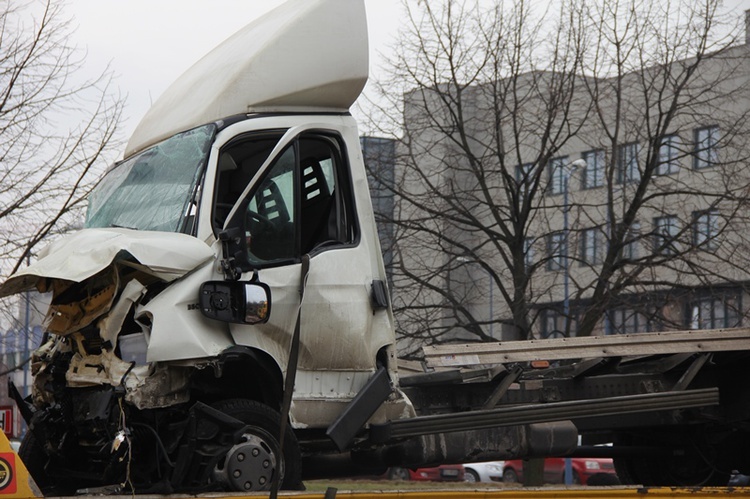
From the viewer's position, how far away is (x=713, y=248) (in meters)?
16.8

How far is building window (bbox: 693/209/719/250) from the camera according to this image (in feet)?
53.8

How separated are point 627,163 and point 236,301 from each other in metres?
12.0

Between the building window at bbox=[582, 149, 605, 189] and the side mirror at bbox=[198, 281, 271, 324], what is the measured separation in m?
12.6

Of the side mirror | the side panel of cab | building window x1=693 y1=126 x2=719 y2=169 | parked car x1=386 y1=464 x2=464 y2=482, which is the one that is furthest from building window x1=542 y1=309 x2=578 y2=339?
the side mirror

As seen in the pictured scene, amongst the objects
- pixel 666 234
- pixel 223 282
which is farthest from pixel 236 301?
pixel 666 234

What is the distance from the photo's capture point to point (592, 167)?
19.7 m

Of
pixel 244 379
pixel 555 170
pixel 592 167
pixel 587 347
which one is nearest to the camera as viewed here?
pixel 244 379

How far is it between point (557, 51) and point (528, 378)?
9567 mm

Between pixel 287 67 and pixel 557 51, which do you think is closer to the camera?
pixel 287 67

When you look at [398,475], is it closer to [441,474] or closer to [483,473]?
[441,474]

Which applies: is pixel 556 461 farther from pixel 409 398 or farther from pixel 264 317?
pixel 264 317

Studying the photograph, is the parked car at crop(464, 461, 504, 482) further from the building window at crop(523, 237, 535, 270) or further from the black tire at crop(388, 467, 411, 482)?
the building window at crop(523, 237, 535, 270)

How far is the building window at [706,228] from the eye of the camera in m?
16.4

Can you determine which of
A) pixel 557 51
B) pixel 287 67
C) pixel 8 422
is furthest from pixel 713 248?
pixel 8 422
